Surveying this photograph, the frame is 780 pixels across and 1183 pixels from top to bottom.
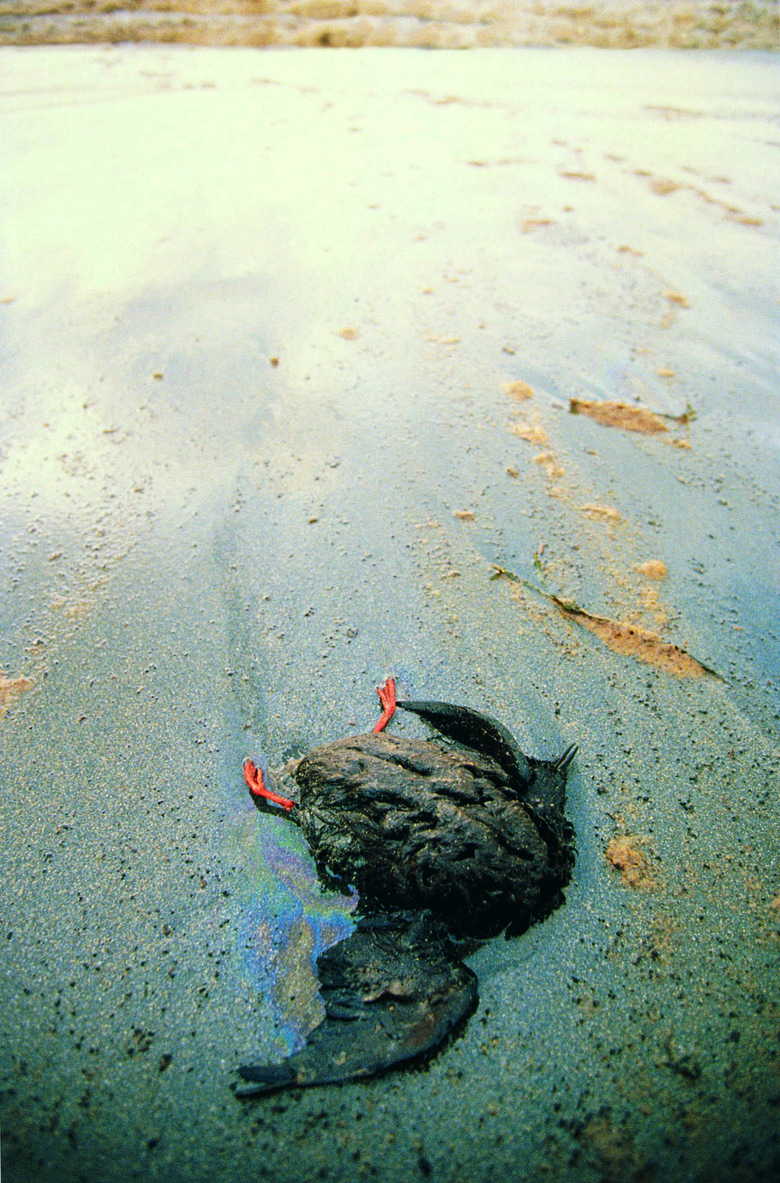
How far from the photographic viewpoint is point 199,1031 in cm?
113

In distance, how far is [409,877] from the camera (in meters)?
1.20

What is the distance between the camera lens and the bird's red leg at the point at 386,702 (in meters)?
1.57

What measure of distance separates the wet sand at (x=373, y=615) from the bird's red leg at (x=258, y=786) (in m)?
0.03

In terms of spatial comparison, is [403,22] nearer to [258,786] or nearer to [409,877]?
[258,786]

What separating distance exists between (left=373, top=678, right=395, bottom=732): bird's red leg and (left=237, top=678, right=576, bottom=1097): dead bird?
16 cm

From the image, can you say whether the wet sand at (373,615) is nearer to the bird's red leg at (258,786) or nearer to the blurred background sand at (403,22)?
the bird's red leg at (258,786)

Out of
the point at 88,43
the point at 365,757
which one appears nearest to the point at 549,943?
the point at 365,757

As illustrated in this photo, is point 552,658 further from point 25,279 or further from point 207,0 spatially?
point 207,0

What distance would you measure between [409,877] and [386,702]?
1.65 feet

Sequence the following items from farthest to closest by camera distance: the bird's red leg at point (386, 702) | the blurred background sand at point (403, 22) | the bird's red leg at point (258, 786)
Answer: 1. the blurred background sand at point (403, 22)
2. the bird's red leg at point (386, 702)
3. the bird's red leg at point (258, 786)

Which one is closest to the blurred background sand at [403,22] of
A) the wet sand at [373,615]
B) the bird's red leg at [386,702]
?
the wet sand at [373,615]

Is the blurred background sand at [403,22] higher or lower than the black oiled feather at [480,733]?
higher

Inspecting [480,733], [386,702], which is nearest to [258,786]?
[386,702]

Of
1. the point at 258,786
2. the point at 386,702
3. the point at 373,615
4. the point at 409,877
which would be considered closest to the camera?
the point at 409,877
